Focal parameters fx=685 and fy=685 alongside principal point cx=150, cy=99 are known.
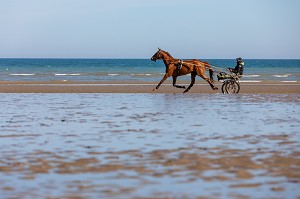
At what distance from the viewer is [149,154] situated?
11.2m

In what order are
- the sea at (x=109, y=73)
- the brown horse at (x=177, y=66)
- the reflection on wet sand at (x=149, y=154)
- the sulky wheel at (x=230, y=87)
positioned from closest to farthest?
the reflection on wet sand at (x=149, y=154), the sulky wheel at (x=230, y=87), the brown horse at (x=177, y=66), the sea at (x=109, y=73)

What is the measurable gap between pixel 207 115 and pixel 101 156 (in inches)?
329

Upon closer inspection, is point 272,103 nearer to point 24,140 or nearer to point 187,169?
point 24,140

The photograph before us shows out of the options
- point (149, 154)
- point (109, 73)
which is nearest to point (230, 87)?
point (149, 154)

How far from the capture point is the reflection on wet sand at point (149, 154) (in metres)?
8.24

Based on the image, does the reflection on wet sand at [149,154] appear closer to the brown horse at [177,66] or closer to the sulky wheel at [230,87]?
the sulky wheel at [230,87]

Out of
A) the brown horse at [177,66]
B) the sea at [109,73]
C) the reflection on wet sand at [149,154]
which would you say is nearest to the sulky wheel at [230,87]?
the brown horse at [177,66]

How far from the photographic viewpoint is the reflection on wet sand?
8.24 metres

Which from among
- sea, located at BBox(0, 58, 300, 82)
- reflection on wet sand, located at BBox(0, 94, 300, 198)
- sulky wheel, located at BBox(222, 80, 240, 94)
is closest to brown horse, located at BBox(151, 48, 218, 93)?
sulky wheel, located at BBox(222, 80, 240, 94)

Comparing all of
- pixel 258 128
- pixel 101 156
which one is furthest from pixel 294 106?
pixel 101 156

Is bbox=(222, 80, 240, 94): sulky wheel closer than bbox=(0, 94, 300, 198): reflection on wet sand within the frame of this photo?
No

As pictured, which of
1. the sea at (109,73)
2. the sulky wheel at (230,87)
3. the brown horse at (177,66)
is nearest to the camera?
the sulky wheel at (230,87)

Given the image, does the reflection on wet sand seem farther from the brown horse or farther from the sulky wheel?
the brown horse

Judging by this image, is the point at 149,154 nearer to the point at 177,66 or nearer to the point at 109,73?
the point at 177,66
